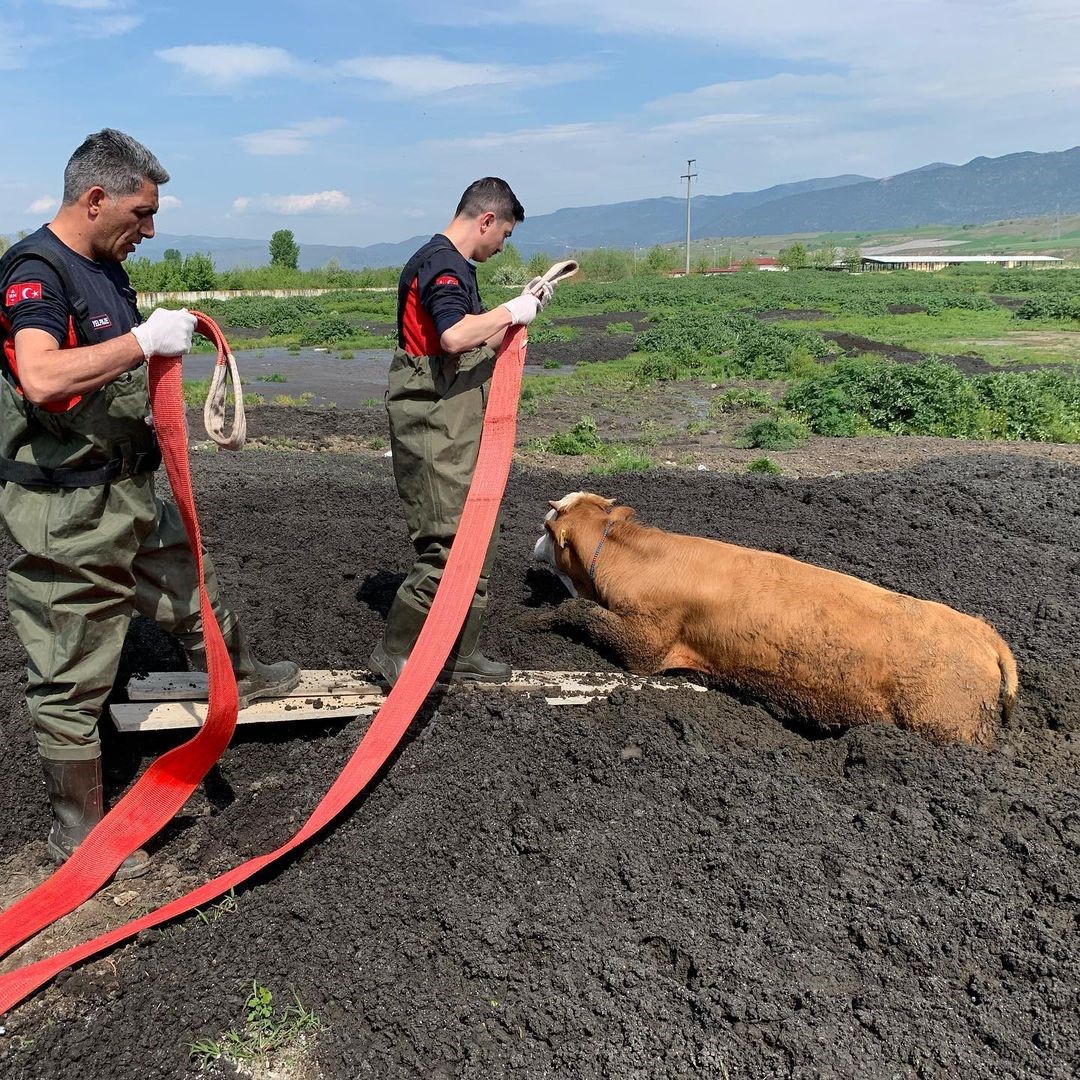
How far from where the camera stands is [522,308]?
4.23 meters

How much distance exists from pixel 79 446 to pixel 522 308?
199cm

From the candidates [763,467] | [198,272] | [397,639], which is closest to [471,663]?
[397,639]

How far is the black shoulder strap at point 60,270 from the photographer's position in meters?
3.23

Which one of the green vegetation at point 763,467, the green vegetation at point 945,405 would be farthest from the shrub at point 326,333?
the green vegetation at point 763,467

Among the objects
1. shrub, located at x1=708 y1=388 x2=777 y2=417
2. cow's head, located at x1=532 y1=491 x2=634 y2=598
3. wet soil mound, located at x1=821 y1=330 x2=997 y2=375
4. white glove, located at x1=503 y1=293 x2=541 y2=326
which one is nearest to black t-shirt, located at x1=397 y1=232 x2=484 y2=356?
white glove, located at x1=503 y1=293 x2=541 y2=326

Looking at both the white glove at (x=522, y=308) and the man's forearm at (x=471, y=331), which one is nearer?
the man's forearm at (x=471, y=331)

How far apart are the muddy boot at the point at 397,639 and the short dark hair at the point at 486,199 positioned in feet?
6.37

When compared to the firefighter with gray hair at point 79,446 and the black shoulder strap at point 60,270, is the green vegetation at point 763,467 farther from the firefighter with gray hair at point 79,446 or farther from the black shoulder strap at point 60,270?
the black shoulder strap at point 60,270

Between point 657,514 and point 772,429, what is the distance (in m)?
→ 5.66

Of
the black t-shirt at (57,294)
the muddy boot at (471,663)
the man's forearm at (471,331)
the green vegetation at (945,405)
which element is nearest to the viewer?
the black t-shirt at (57,294)

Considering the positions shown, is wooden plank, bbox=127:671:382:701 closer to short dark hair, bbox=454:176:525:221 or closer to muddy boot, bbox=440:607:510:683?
muddy boot, bbox=440:607:510:683

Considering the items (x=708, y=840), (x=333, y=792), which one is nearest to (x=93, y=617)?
(x=333, y=792)

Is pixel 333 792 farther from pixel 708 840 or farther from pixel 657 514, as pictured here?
pixel 657 514

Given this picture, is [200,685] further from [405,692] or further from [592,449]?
[592,449]
